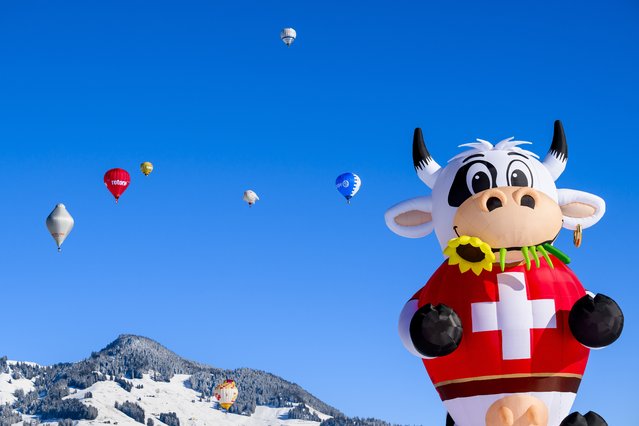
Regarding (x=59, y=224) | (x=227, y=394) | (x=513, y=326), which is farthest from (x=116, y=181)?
(x=513, y=326)

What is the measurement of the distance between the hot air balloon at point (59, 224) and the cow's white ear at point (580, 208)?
1783 inches

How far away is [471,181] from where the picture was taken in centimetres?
2283

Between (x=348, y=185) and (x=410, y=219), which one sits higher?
(x=348, y=185)

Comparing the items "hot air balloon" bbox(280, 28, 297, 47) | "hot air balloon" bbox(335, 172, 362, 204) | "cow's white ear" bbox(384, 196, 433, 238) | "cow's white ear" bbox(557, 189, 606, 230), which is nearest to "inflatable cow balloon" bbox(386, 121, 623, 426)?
"cow's white ear" bbox(557, 189, 606, 230)

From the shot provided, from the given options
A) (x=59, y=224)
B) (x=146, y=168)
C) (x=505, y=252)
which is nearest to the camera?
(x=505, y=252)

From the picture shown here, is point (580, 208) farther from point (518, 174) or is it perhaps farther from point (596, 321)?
point (596, 321)

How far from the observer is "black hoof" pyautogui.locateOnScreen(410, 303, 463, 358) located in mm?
21641

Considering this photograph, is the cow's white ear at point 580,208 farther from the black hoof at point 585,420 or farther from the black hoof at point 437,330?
the black hoof at point 585,420

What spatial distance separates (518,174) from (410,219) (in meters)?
2.46

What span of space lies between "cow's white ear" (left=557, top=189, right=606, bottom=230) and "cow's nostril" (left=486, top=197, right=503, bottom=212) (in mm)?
1901

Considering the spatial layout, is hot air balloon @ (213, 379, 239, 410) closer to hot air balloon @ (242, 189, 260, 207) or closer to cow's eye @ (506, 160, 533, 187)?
hot air balloon @ (242, 189, 260, 207)

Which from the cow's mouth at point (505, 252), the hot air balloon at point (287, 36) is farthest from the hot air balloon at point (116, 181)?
the cow's mouth at point (505, 252)

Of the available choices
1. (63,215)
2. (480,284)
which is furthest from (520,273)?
(63,215)

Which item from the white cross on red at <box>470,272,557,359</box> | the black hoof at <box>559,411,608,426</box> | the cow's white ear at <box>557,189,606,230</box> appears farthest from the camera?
the cow's white ear at <box>557,189,606,230</box>
